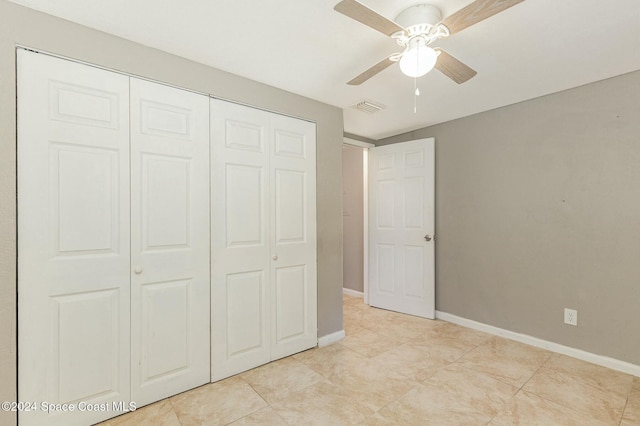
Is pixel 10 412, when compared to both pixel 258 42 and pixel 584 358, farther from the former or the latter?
pixel 584 358

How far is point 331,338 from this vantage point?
9.36 feet

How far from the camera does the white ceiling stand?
1.57 meters

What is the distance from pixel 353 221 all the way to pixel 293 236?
7.22ft

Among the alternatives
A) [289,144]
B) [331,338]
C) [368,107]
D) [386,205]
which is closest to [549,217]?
[386,205]

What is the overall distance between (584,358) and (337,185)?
2595 millimetres

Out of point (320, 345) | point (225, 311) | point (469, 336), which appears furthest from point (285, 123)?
point (469, 336)

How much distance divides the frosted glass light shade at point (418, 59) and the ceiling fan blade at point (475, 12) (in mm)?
139

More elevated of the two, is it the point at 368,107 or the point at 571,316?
the point at 368,107

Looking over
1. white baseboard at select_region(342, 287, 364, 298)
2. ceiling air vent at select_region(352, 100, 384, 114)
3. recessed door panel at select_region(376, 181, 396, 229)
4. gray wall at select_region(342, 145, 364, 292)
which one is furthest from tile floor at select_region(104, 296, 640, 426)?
ceiling air vent at select_region(352, 100, 384, 114)

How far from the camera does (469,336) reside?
298 centimetres

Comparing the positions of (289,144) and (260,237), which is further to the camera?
(289,144)

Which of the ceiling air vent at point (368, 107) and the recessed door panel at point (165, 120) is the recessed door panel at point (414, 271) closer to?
the ceiling air vent at point (368, 107)

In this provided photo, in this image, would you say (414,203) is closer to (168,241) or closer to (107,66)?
(168,241)

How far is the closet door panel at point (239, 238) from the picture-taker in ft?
7.20
